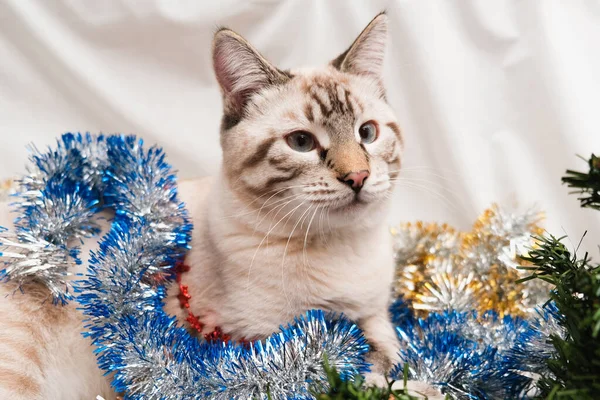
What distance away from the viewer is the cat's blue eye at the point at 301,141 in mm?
1208

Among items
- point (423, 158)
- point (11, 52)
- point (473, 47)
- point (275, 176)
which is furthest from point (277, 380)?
point (11, 52)

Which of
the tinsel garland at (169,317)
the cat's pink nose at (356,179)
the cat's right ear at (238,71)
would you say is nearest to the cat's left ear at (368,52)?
the cat's right ear at (238,71)

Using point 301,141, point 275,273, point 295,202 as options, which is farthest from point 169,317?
point 301,141

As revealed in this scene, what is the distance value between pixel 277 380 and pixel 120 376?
12.3 inches

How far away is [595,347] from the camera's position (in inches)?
29.5

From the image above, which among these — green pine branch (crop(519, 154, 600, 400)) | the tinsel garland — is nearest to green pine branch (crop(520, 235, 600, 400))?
green pine branch (crop(519, 154, 600, 400))

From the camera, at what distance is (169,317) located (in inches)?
46.3

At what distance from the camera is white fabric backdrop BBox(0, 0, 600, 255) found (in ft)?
6.54

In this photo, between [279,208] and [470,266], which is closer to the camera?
[279,208]

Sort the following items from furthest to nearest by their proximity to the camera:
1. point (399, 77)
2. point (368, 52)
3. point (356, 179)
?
1. point (399, 77)
2. point (368, 52)
3. point (356, 179)

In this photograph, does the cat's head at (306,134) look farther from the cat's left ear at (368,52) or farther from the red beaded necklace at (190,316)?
the red beaded necklace at (190,316)

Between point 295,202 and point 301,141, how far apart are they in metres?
0.14

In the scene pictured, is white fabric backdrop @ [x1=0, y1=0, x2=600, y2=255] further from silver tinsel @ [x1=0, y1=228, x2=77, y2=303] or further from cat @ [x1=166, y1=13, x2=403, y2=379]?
silver tinsel @ [x1=0, y1=228, x2=77, y2=303]

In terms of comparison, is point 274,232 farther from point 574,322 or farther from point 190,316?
point 574,322
